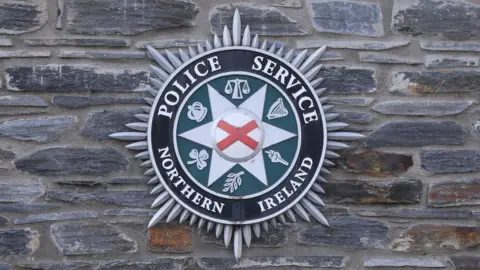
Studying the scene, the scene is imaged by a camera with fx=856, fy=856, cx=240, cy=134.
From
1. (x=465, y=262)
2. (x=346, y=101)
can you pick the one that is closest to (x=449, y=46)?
(x=346, y=101)

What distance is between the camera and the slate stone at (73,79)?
3355 millimetres

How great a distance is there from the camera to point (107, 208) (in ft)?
11.1

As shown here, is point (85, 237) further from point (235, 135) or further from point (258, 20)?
point (258, 20)

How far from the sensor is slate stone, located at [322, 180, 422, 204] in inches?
137

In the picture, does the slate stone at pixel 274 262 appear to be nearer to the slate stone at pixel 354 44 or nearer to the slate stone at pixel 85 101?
the slate stone at pixel 85 101

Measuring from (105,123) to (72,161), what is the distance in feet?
0.65

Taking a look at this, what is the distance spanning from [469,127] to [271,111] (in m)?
0.84

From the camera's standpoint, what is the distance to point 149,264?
3406 millimetres

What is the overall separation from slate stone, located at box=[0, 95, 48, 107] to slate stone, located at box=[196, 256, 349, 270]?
2.89ft

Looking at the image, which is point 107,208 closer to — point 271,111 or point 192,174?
point 192,174

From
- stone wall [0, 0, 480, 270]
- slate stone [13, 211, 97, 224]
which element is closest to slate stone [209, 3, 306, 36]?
stone wall [0, 0, 480, 270]

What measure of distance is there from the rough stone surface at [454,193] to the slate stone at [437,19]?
0.61 metres

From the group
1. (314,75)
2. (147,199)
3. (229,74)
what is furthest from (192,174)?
(314,75)

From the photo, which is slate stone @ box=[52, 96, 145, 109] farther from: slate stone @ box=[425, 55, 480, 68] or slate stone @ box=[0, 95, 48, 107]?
Answer: slate stone @ box=[425, 55, 480, 68]
